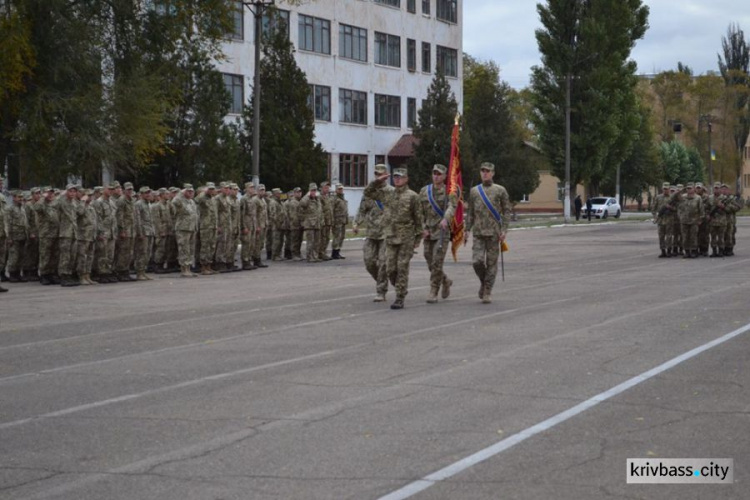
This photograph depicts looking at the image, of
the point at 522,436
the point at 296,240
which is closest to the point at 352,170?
the point at 296,240

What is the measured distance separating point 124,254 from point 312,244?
757cm

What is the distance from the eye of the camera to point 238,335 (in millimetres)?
14977

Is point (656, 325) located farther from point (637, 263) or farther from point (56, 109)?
point (56, 109)

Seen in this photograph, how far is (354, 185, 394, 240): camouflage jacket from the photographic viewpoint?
20167 millimetres

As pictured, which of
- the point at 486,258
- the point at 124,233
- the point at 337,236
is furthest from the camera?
the point at 337,236

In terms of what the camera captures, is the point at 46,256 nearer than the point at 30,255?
Yes

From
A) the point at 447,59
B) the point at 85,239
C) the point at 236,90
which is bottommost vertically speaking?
the point at 85,239

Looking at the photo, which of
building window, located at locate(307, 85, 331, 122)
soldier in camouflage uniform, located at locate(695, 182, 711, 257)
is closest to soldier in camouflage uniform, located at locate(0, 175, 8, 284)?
soldier in camouflage uniform, located at locate(695, 182, 711, 257)

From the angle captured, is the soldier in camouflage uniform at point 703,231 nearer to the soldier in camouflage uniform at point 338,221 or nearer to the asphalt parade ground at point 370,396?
the soldier in camouflage uniform at point 338,221

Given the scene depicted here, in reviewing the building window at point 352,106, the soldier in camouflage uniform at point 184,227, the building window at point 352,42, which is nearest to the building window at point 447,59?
the building window at point 352,42

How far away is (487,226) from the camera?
749 inches

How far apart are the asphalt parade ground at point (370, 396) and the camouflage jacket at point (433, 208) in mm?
1127

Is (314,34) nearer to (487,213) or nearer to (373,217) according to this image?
(373,217)

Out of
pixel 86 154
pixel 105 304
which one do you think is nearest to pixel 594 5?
pixel 86 154
